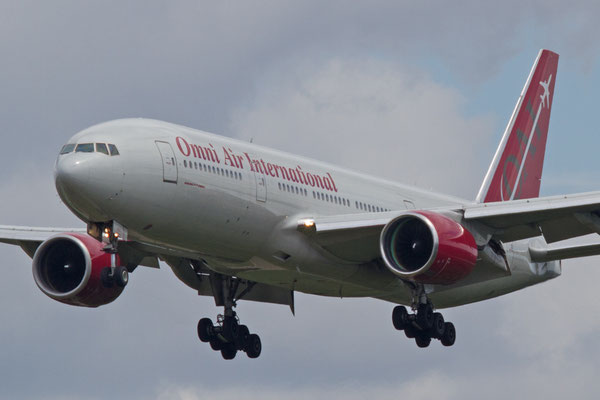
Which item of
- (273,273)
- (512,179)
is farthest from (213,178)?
(512,179)

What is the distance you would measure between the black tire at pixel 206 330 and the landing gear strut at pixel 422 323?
6.39 metres

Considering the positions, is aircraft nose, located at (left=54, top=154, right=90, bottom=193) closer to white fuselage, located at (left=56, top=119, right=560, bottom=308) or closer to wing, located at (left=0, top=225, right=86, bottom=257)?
white fuselage, located at (left=56, top=119, right=560, bottom=308)

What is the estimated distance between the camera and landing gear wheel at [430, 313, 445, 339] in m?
45.9

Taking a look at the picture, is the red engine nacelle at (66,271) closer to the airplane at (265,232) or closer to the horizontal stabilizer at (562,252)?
the airplane at (265,232)

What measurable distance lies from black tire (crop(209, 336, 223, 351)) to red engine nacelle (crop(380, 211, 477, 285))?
8.84 m

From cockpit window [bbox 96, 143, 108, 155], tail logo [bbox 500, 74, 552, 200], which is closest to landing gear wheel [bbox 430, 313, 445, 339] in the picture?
tail logo [bbox 500, 74, 552, 200]

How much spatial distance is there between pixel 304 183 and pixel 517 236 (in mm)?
7101

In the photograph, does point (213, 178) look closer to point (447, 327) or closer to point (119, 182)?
point (119, 182)

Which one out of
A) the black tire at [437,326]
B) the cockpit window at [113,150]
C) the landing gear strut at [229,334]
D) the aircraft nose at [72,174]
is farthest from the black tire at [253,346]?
the aircraft nose at [72,174]

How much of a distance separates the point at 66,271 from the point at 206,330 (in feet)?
17.8

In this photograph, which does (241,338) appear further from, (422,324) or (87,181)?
(87,181)

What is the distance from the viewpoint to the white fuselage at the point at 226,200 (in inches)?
1484

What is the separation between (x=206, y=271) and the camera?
46562 millimetres

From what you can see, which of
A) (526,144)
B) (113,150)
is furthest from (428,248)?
(526,144)
